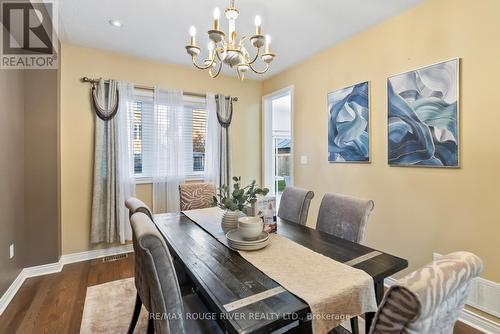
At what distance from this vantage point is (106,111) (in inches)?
119

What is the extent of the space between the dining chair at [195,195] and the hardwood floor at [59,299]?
3.19 feet

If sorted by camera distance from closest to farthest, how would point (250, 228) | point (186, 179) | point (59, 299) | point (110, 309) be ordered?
point (250, 228), point (110, 309), point (59, 299), point (186, 179)

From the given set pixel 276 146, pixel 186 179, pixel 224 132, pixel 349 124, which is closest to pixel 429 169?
pixel 349 124

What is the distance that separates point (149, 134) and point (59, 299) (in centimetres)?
204

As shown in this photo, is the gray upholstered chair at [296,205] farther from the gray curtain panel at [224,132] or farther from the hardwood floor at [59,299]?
the gray curtain panel at [224,132]

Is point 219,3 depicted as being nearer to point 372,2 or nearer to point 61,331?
point 372,2

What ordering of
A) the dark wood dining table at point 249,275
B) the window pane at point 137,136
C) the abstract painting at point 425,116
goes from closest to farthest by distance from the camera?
1. the dark wood dining table at point 249,275
2. the abstract painting at point 425,116
3. the window pane at point 137,136

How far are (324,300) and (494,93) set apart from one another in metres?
1.95

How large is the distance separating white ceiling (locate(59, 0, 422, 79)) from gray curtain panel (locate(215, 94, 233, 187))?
3.19ft

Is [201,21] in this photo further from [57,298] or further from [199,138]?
[57,298]

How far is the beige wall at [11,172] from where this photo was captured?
2092 mm

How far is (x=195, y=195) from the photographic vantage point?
9.38 ft

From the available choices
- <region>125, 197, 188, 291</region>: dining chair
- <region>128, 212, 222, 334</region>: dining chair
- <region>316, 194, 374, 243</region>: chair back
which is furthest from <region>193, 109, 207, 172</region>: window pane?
<region>128, 212, 222, 334</region>: dining chair

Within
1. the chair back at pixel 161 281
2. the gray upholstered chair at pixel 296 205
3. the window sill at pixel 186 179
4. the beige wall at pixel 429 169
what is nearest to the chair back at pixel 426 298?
the chair back at pixel 161 281
